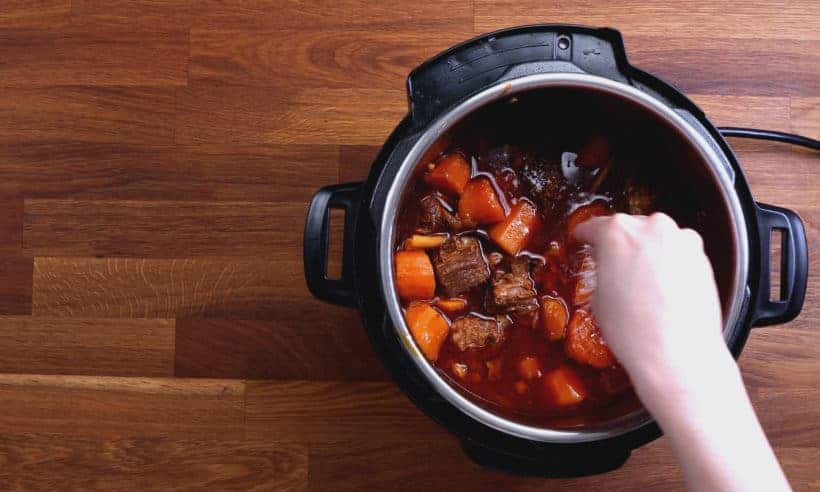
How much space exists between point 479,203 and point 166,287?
562 millimetres

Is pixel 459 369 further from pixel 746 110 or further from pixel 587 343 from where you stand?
pixel 746 110

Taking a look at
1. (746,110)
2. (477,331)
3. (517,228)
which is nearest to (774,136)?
(746,110)

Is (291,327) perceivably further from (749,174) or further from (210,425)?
(749,174)

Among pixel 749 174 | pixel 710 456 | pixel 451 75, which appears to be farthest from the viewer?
pixel 749 174

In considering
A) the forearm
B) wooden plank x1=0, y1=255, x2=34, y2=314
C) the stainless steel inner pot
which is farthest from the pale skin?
wooden plank x1=0, y1=255, x2=34, y2=314

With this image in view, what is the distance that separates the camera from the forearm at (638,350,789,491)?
609 millimetres

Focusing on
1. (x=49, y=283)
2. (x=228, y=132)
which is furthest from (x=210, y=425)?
(x=228, y=132)

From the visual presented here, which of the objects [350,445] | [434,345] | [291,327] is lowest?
[350,445]

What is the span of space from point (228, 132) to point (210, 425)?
489mm

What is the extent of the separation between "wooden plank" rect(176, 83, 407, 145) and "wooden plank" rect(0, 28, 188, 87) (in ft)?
0.21

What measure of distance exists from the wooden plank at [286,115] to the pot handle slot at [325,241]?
261 mm

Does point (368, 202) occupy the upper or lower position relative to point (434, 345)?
upper

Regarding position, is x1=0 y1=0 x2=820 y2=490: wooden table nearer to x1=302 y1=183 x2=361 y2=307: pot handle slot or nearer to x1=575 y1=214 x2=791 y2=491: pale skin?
x1=302 y1=183 x2=361 y2=307: pot handle slot

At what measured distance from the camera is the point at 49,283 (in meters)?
1.13
